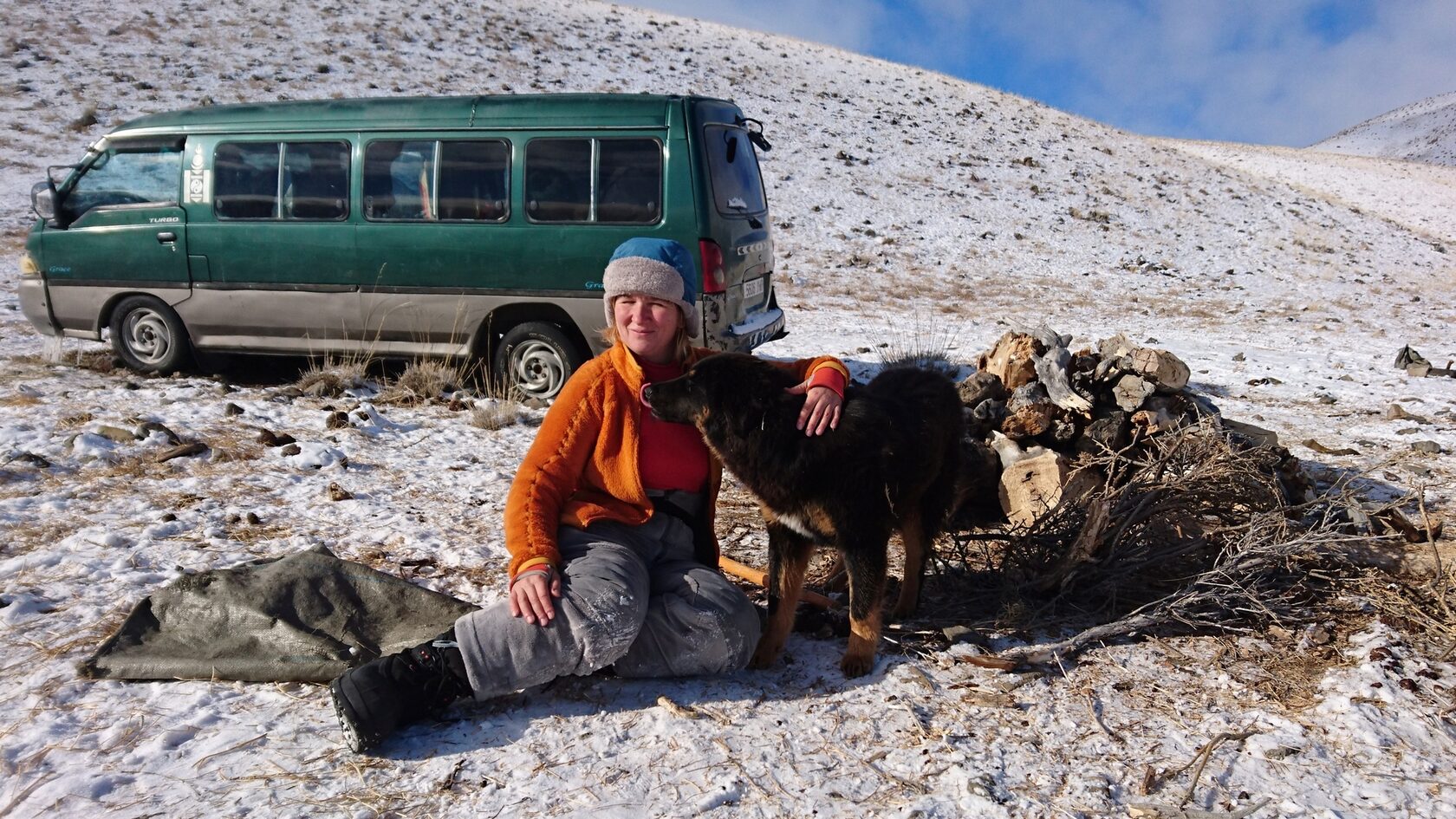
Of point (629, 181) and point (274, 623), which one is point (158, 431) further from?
point (629, 181)

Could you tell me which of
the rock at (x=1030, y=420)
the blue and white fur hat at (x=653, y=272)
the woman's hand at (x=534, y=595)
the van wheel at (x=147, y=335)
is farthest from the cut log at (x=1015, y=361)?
the van wheel at (x=147, y=335)

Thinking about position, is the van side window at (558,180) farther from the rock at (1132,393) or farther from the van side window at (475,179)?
the rock at (1132,393)

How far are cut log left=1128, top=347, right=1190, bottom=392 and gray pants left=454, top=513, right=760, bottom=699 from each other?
3086mm

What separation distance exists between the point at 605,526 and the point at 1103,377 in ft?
10.8

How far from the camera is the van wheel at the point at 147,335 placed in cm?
695

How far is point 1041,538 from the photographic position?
3.71m

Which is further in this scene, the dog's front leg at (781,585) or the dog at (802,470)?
the dog's front leg at (781,585)

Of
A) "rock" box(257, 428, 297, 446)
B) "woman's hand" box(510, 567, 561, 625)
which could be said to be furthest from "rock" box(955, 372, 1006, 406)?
"rock" box(257, 428, 297, 446)

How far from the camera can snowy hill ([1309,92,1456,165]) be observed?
56.7 m

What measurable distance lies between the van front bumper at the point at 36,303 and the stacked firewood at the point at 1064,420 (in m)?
7.60

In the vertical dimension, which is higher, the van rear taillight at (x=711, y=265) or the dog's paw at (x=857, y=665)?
the van rear taillight at (x=711, y=265)

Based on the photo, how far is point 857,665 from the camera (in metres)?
2.98

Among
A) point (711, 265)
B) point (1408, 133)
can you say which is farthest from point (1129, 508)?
point (1408, 133)

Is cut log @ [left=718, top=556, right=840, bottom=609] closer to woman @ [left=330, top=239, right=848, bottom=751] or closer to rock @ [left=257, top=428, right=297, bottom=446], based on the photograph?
woman @ [left=330, top=239, right=848, bottom=751]
